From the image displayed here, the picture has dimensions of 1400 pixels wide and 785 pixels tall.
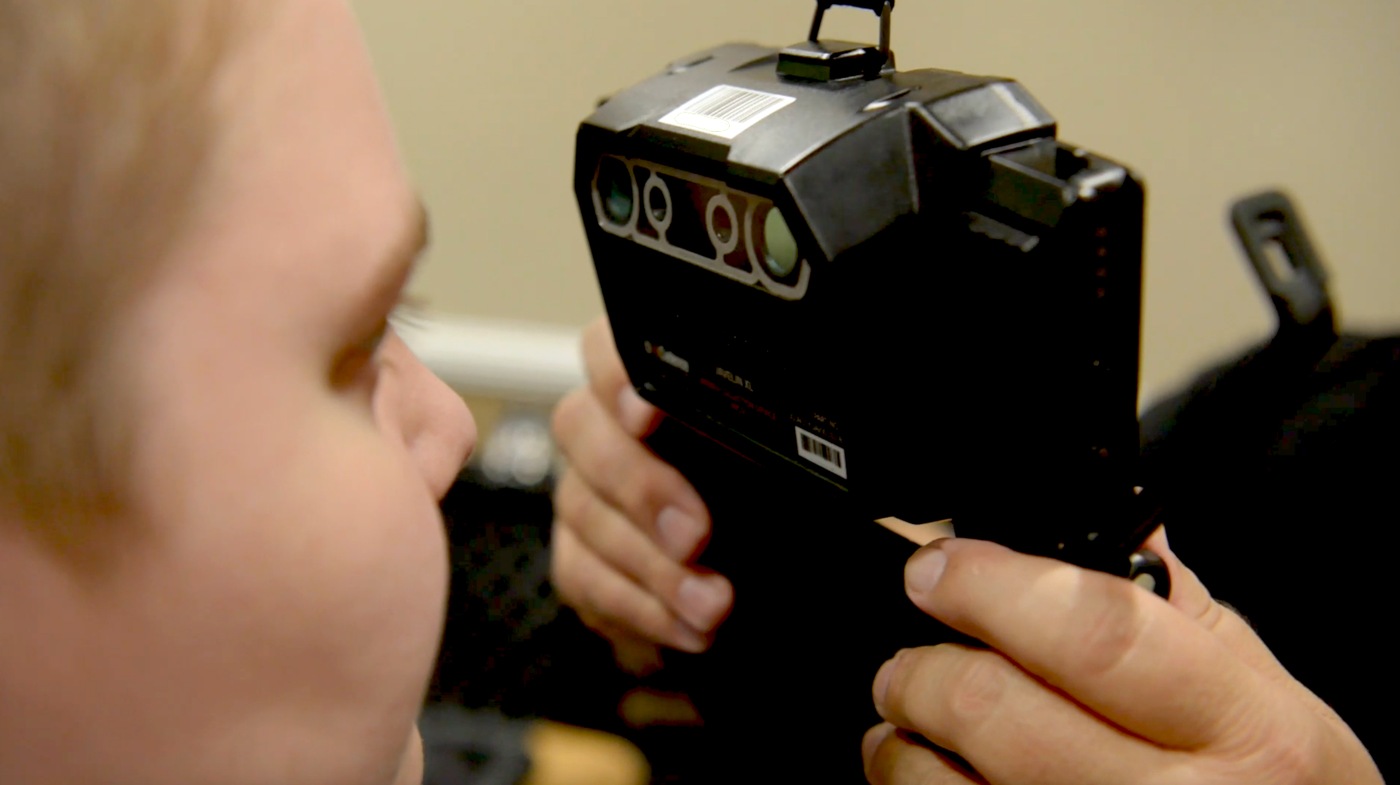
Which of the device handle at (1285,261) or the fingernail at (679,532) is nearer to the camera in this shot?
the device handle at (1285,261)

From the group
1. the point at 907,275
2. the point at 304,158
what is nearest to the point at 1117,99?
the point at 907,275

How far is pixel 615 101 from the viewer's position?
1.31 ft

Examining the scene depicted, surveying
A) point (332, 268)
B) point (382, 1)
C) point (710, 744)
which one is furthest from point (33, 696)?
point (382, 1)

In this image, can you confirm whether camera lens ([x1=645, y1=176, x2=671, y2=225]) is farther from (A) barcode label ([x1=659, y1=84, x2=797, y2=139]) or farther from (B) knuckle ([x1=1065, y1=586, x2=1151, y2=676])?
(B) knuckle ([x1=1065, y1=586, x2=1151, y2=676])

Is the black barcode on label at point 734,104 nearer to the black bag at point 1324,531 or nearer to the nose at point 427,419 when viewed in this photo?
the nose at point 427,419

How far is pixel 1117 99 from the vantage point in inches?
33.4

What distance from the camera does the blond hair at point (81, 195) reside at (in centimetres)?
24

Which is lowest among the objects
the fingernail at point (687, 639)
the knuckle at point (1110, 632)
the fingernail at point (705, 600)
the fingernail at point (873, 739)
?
the fingernail at point (687, 639)

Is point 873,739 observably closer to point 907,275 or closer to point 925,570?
point 925,570

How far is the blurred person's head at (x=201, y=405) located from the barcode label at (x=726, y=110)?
98 millimetres

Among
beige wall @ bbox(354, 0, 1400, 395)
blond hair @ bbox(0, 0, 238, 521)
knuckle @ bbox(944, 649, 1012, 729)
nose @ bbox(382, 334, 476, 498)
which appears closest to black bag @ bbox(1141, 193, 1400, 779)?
beige wall @ bbox(354, 0, 1400, 395)

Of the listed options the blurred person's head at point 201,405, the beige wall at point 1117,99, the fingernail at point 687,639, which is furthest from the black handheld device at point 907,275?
the beige wall at point 1117,99

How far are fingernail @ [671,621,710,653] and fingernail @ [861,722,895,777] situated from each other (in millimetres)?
131

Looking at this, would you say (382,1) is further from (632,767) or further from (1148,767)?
(1148,767)
